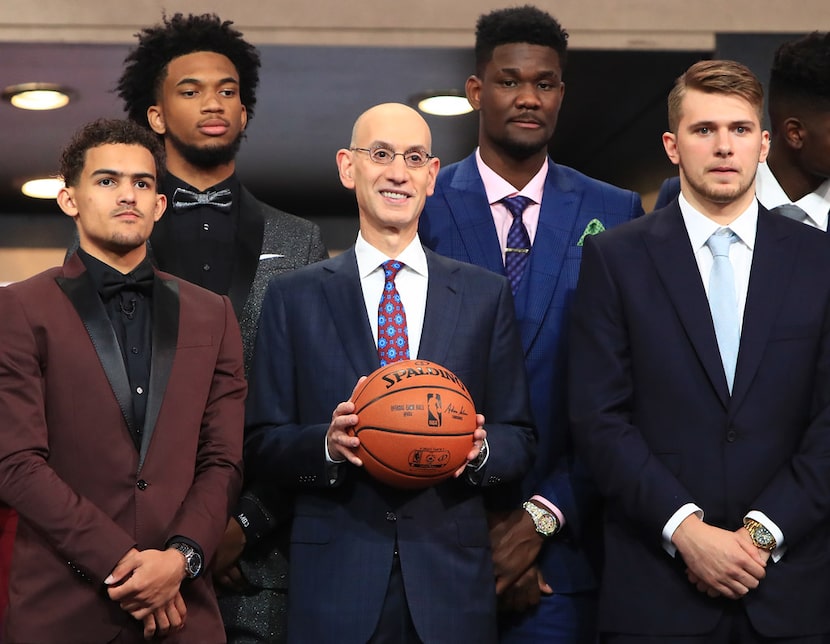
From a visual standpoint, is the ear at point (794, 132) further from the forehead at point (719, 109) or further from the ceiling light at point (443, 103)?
the ceiling light at point (443, 103)

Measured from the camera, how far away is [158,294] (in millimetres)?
3324

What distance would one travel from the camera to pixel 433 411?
3049 millimetres

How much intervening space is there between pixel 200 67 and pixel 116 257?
1.11 m

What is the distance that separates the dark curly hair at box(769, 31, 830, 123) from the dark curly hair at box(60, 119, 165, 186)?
6.72 feet

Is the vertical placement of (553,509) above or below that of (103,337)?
below

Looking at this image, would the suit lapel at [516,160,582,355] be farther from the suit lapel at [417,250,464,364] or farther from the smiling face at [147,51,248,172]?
the smiling face at [147,51,248,172]

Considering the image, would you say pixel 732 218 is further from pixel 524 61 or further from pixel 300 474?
pixel 300 474

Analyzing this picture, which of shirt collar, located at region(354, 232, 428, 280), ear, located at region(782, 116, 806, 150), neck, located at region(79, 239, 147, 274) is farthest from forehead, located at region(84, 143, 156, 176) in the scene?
ear, located at region(782, 116, 806, 150)

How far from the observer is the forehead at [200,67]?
4238 millimetres

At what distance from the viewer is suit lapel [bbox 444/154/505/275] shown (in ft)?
12.8

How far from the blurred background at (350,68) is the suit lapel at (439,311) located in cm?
219

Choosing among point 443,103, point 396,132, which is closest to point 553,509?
point 396,132

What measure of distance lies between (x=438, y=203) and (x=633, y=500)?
4.10 feet

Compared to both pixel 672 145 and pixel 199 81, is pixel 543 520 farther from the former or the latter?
pixel 199 81
